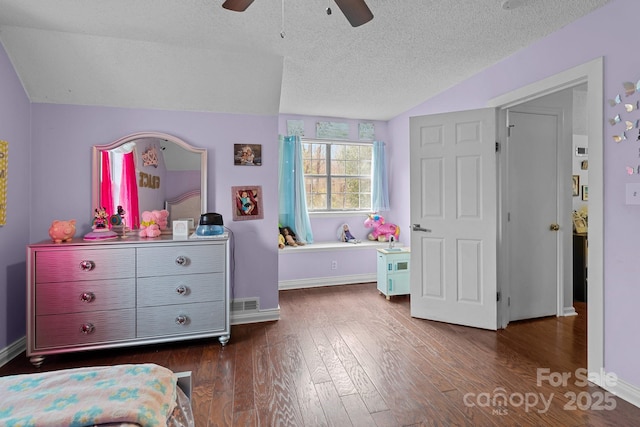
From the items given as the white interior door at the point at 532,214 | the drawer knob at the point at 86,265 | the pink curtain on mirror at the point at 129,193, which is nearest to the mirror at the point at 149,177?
the pink curtain on mirror at the point at 129,193

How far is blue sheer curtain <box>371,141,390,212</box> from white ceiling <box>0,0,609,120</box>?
5.13 feet

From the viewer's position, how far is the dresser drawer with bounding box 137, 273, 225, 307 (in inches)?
94.7

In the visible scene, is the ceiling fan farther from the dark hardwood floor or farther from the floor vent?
the floor vent

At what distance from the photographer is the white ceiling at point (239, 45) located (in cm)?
202

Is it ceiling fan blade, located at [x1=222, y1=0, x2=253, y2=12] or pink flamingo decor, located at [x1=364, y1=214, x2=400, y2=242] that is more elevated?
ceiling fan blade, located at [x1=222, y1=0, x2=253, y2=12]

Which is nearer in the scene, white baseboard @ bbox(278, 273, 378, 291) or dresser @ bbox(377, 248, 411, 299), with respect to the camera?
dresser @ bbox(377, 248, 411, 299)

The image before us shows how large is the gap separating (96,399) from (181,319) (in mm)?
1681

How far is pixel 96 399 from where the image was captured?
880 millimetres

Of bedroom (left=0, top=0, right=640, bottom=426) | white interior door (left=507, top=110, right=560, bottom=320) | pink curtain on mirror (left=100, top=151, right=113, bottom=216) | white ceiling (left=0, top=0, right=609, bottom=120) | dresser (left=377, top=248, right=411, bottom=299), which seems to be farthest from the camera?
dresser (left=377, top=248, right=411, bottom=299)

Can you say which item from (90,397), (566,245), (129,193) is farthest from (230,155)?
(566,245)

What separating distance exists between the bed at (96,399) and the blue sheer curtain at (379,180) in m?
3.97

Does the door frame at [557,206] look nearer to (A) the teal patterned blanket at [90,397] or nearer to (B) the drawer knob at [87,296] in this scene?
(A) the teal patterned blanket at [90,397]

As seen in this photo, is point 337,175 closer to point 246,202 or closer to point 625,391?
point 246,202

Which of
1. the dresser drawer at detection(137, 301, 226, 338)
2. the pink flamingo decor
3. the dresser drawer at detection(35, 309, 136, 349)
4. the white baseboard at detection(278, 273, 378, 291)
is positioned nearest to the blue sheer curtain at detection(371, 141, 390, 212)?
the pink flamingo decor
